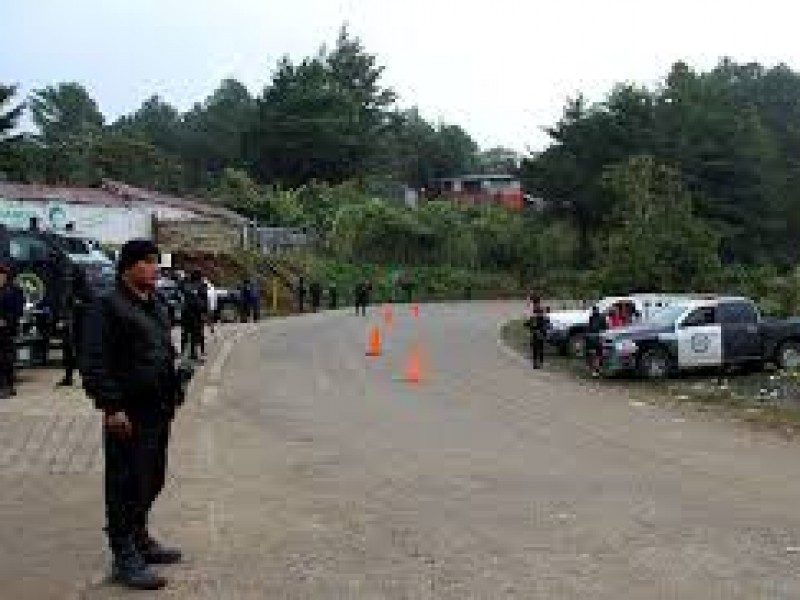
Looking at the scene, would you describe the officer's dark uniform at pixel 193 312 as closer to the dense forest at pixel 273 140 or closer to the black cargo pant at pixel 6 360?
the black cargo pant at pixel 6 360

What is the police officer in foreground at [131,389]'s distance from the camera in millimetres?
8086

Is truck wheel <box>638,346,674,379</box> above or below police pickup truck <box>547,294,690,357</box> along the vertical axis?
below

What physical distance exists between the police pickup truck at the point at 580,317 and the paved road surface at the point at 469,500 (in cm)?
1045

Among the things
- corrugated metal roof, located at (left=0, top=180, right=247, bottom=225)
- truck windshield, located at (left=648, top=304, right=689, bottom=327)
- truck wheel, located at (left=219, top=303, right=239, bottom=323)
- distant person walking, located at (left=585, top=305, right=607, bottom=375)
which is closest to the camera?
truck windshield, located at (left=648, top=304, right=689, bottom=327)

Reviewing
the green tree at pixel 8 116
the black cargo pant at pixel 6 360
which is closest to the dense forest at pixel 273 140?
the green tree at pixel 8 116

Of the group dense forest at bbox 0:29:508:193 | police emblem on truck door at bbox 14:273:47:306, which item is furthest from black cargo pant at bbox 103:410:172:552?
dense forest at bbox 0:29:508:193

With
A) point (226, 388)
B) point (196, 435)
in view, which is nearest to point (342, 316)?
point (226, 388)

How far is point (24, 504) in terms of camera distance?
1088cm

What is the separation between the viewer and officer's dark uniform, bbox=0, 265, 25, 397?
→ 19188mm

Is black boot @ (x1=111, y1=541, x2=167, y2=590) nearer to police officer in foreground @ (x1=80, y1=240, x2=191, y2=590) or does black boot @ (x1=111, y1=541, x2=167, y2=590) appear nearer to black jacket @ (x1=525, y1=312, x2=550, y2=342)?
police officer in foreground @ (x1=80, y1=240, x2=191, y2=590)

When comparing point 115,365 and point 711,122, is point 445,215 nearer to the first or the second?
point 711,122

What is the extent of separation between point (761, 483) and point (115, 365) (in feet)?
23.4

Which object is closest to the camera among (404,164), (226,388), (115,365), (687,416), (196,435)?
(115,365)

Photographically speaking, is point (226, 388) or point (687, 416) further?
point (226, 388)
